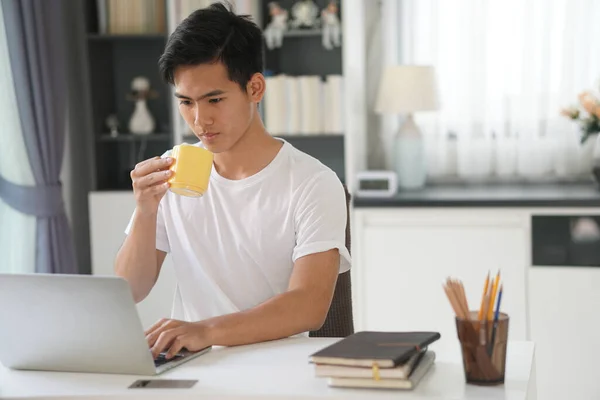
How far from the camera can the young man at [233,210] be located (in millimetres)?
1975

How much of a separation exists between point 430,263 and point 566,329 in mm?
530

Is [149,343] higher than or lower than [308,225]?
lower

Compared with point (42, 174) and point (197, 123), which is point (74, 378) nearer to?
point (197, 123)

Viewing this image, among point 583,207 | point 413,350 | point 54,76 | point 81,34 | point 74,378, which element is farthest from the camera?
point 81,34

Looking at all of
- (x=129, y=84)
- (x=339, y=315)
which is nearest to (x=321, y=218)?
(x=339, y=315)

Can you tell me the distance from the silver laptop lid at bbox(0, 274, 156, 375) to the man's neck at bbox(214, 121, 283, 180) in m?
0.63

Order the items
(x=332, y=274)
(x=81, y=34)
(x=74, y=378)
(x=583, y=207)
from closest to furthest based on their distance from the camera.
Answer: (x=74, y=378)
(x=332, y=274)
(x=583, y=207)
(x=81, y=34)

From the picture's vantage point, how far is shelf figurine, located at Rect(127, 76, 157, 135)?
4047mm

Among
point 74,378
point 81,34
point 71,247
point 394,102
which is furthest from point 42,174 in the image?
point 74,378

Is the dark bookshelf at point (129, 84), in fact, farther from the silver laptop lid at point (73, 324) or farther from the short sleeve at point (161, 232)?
the silver laptop lid at point (73, 324)

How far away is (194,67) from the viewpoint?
198cm

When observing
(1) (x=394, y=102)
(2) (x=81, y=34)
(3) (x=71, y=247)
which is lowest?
(3) (x=71, y=247)

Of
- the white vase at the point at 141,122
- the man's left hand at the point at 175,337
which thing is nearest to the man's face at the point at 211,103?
the man's left hand at the point at 175,337

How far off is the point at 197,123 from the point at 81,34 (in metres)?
2.35
